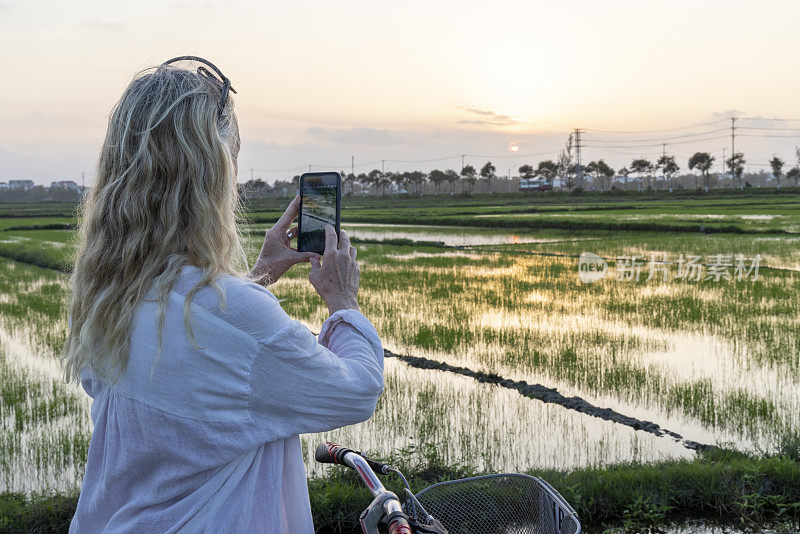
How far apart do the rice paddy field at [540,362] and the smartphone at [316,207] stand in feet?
0.47

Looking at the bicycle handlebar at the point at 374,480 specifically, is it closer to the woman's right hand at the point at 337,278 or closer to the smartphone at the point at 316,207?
the woman's right hand at the point at 337,278

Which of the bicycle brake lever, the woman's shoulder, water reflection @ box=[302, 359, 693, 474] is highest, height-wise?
the woman's shoulder

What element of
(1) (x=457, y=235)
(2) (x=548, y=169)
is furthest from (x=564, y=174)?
(1) (x=457, y=235)

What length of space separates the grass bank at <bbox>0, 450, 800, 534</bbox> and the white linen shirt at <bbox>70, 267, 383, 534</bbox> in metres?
2.53

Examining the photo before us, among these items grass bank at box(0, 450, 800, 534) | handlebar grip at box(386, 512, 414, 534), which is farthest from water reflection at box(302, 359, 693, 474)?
handlebar grip at box(386, 512, 414, 534)

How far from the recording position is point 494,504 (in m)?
1.64

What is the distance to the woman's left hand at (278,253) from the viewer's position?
5.61 feet

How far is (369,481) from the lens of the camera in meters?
1.27

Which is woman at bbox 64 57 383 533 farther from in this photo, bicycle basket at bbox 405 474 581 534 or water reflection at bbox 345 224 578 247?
water reflection at bbox 345 224 578 247

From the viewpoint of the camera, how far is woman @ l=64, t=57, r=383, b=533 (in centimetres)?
110

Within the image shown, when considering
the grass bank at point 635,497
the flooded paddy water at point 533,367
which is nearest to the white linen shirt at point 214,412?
the grass bank at point 635,497

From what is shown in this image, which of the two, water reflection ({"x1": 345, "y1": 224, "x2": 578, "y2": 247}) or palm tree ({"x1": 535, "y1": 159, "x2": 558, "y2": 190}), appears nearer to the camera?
water reflection ({"x1": 345, "y1": 224, "x2": 578, "y2": 247})

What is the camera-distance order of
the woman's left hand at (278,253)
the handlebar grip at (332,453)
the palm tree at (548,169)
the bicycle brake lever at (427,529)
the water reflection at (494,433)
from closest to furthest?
the bicycle brake lever at (427,529) < the handlebar grip at (332,453) < the woman's left hand at (278,253) < the water reflection at (494,433) < the palm tree at (548,169)

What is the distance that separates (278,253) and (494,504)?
83 centimetres
